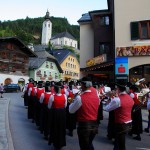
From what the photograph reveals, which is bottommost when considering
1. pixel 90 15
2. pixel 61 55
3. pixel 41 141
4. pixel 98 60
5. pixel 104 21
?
pixel 41 141

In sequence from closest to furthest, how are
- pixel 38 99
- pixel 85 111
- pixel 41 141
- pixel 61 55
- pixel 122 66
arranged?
pixel 85 111 < pixel 41 141 < pixel 38 99 < pixel 122 66 < pixel 61 55

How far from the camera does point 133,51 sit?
2234cm

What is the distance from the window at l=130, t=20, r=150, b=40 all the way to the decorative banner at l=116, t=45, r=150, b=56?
2.89 feet

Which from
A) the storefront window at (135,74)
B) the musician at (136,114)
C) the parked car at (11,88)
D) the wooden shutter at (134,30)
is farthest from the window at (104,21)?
the parked car at (11,88)

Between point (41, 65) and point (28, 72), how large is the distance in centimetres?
336

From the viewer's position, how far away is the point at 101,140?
964 cm

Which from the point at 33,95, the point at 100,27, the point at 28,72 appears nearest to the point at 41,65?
the point at 28,72

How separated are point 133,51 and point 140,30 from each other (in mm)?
1812

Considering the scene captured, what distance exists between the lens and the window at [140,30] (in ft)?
73.6

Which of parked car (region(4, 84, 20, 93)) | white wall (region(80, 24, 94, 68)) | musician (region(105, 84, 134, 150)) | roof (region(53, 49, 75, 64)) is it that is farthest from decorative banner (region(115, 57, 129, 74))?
roof (region(53, 49, 75, 64))

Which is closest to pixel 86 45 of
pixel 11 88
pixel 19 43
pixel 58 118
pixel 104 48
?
pixel 104 48

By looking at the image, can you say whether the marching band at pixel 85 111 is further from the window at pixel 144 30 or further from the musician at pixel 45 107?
the window at pixel 144 30

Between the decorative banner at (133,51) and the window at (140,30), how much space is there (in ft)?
2.89

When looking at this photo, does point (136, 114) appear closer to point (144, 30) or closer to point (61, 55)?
point (144, 30)
